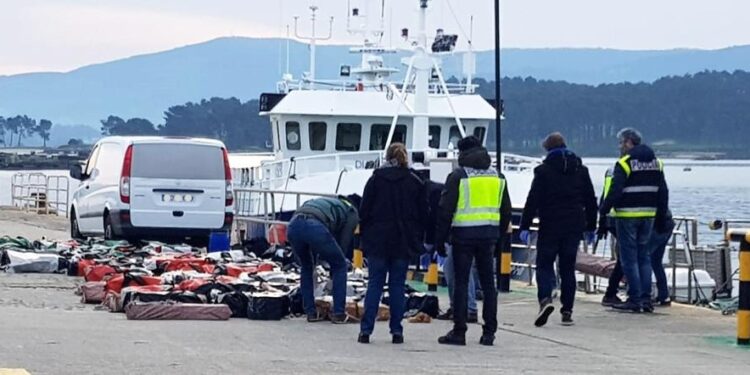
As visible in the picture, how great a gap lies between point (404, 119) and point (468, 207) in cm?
2063

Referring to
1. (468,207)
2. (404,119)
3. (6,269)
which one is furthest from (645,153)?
(404,119)

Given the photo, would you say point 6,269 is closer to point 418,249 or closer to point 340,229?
point 340,229

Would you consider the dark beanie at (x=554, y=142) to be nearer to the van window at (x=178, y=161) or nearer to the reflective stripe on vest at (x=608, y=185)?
the reflective stripe on vest at (x=608, y=185)

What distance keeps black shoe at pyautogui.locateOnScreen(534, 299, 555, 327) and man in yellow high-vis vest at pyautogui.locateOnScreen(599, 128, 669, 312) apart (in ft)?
4.52

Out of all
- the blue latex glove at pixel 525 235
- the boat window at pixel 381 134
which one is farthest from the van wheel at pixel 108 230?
the boat window at pixel 381 134

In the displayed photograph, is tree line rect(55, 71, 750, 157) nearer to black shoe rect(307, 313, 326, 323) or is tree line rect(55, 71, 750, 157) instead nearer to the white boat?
the white boat

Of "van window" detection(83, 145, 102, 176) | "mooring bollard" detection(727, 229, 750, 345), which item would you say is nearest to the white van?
"van window" detection(83, 145, 102, 176)

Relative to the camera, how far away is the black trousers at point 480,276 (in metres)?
11.8

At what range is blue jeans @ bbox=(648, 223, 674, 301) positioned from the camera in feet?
48.3

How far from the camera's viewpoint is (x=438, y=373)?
32.7 ft

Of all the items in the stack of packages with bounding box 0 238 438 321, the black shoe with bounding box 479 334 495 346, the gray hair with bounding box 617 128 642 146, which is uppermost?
the gray hair with bounding box 617 128 642 146

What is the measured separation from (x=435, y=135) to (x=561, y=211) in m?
19.5

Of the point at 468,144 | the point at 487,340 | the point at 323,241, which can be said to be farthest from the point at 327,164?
the point at 487,340

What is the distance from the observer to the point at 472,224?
11859 millimetres
